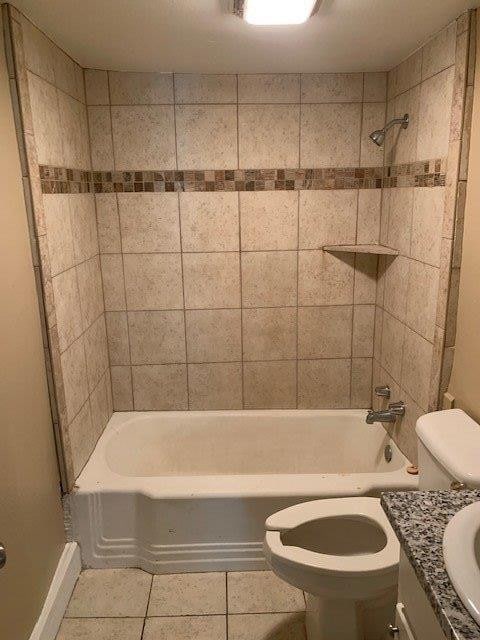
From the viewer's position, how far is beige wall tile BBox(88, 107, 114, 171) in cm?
233

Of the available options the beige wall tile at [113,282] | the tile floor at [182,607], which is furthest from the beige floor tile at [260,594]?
the beige wall tile at [113,282]

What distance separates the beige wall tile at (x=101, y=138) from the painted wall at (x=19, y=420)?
82cm

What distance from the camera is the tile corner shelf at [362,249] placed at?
90.0 inches

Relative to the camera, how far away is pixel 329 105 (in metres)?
2.37

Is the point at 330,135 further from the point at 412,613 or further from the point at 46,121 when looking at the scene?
the point at 412,613

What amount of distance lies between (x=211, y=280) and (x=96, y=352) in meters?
0.68

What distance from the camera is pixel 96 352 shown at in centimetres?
240

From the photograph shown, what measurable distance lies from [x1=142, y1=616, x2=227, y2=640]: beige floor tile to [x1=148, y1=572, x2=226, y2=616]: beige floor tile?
29 mm

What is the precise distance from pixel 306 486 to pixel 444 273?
1.01 metres

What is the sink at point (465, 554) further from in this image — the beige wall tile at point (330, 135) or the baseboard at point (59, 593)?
the beige wall tile at point (330, 135)

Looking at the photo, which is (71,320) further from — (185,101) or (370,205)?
(370,205)

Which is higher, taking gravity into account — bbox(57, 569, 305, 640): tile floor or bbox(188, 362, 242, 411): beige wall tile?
bbox(188, 362, 242, 411): beige wall tile

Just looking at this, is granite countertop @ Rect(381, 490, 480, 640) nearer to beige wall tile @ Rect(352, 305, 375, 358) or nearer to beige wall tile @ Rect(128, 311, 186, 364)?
beige wall tile @ Rect(352, 305, 375, 358)

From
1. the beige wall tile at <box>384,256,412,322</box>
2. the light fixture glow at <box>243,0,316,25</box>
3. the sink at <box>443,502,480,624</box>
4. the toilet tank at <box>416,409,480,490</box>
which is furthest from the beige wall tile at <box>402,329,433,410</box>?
the light fixture glow at <box>243,0,316,25</box>
